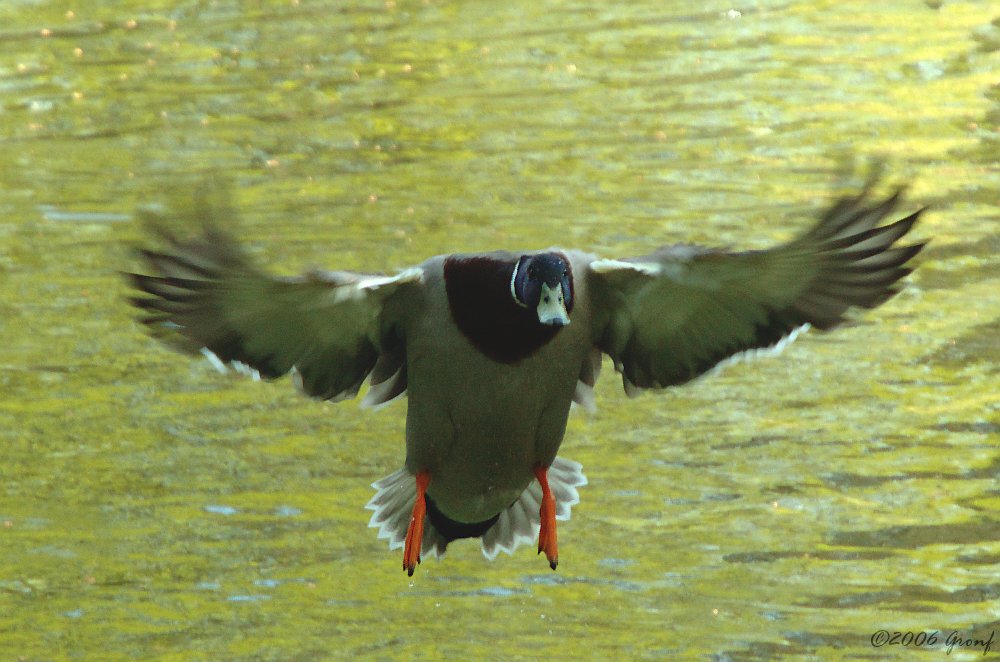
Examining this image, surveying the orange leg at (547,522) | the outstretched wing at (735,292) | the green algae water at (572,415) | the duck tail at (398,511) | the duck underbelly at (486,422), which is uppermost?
the outstretched wing at (735,292)

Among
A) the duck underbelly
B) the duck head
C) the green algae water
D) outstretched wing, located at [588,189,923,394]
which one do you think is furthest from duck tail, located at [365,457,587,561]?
the duck head

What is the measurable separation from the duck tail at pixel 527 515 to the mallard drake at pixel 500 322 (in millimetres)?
250

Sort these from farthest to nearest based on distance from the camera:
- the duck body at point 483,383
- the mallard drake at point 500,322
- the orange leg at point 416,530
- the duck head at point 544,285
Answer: the orange leg at point 416,530 < the duck body at point 483,383 < the mallard drake at point 500,322 < the duck head at point 544,285

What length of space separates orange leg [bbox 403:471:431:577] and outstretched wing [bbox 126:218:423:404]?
0.33 m

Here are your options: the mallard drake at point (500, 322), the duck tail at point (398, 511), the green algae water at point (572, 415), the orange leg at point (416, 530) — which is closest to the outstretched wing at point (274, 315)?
the mallard drake at point (500, 322)

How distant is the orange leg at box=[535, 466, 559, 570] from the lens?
5453 mm

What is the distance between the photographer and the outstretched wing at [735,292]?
4805 millimetres

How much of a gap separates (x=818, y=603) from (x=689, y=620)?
47 centimetres

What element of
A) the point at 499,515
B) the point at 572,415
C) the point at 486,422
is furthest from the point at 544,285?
the point at 572,415

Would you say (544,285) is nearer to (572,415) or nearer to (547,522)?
(547,522)

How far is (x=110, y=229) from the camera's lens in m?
10.1

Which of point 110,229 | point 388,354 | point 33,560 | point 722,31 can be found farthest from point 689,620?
point 722,31

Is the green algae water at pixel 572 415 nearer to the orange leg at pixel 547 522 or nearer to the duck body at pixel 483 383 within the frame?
the orange leg at pixel 547 522

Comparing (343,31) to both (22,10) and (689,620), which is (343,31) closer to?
(22,10)
